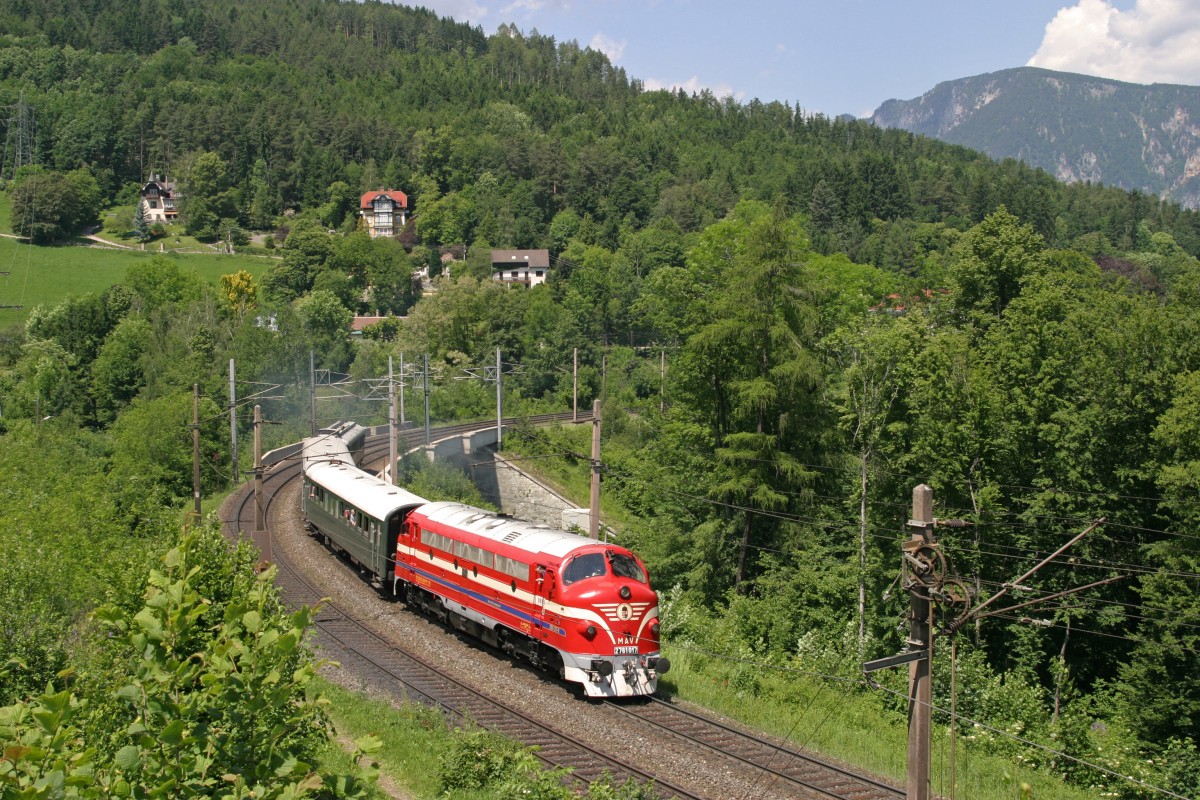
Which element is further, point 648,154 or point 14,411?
point 648,154

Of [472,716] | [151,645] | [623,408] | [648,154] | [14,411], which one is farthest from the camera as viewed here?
[648,154]

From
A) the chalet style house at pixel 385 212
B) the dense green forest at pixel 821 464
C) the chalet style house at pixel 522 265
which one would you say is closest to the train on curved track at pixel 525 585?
the dense green forest at pixel 821 464

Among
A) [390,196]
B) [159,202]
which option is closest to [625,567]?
[390,196]

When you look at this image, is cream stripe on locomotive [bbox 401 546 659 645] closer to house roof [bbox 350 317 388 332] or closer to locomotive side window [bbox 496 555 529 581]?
locomotive side window [bbox 496 555 529 581]

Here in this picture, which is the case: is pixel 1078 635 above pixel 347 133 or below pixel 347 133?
below

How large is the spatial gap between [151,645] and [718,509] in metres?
30.7

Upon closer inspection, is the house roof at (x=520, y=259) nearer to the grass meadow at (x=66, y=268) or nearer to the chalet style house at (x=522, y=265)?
the chalet style house at (x=522, y=265)

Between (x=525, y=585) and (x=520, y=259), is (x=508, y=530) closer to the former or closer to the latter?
(x=525, y=585)

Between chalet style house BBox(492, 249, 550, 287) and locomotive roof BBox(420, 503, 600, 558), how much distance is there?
108 metres

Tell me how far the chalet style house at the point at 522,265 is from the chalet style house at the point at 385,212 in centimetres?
3340

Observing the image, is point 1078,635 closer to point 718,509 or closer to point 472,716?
point 718,509

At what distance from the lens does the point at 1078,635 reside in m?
29.1

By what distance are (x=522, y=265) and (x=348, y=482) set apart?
105183mm

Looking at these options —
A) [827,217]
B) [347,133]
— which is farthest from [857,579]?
[347,133]
